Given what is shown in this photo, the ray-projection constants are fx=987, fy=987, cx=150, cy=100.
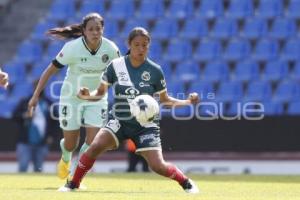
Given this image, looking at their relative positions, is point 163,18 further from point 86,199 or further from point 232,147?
point 86,199

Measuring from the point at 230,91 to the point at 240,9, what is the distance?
8.34 ft

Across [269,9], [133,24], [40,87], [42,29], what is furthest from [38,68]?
[40,87]

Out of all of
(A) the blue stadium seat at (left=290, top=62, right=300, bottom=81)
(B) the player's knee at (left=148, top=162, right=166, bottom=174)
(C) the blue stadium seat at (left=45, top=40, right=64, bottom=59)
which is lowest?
(A) the blue stadium seat at (left=290, top=62, right=300, bottom=81)

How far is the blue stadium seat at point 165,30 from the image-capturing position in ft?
78.8

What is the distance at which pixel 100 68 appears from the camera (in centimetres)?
1245

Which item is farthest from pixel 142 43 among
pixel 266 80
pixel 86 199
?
pixel 266 80

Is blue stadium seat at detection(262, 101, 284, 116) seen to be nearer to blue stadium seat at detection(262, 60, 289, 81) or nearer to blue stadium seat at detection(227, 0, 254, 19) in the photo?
blue stadium seat at detection(262, 60, 289, 81)

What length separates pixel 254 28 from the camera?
926 inches

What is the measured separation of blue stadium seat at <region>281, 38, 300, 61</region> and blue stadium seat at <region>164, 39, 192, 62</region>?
7.42 feet

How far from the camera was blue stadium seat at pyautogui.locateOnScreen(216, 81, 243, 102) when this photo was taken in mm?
22083

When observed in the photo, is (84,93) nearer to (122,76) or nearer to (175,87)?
(122,76)

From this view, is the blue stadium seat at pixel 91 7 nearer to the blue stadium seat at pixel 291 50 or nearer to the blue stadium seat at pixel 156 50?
the blue stadium seat at pixel 156 50

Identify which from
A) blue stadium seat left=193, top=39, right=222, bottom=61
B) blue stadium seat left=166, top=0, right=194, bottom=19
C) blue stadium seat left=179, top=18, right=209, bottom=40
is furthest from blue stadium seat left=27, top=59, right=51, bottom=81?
blue stadium seat left=193, top=39, right=222, bottom=61

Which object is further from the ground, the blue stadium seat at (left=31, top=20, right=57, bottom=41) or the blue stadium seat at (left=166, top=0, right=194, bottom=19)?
the blue stadium seat at (left=166, top=0, right=194, bottom=19)
